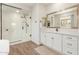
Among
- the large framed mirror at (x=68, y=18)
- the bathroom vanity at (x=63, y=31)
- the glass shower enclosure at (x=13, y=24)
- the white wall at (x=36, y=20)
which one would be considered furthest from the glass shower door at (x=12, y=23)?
the large framed mirror at (x=68, y=18)

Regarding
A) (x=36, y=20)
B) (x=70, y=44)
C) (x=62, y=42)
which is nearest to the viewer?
(x=70, y=44)

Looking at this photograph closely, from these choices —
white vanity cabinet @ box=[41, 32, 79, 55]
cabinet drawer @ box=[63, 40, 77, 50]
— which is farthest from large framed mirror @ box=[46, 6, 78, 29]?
cabinet drawer @ box=[63, 40, 77, 50]

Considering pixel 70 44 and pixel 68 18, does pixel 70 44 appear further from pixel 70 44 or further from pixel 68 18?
pixel 68 18

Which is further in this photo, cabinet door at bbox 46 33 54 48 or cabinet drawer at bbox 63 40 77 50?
cabinet door at bbox 46 33 54 48

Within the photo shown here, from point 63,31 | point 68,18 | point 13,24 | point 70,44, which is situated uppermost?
point 68,18

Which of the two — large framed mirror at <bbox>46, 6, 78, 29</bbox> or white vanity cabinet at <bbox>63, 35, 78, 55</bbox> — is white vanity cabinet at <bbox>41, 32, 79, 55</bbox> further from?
large framed mirror at <bbox>46, 6, 78, 29</bbox>

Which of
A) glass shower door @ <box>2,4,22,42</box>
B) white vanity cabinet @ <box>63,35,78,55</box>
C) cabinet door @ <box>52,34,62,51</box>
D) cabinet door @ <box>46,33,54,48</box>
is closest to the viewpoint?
white vanity cabinet @ <box>63,35,78,55</box>

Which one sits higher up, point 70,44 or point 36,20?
point 36,20

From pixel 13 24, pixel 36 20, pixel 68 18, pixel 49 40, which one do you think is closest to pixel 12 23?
pixel 13 24

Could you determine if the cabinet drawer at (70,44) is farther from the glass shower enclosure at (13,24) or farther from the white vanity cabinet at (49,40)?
the glass shower enclosure at (13,24)

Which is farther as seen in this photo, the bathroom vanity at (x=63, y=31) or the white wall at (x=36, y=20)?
the white wall at (x=36, y=20)

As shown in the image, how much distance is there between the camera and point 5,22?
5.67 ft

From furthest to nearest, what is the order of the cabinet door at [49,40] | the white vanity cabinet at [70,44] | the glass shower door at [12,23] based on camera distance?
the cabinet door at [49,40], the glass shower door at [12,23], the white vanity cabinet at [70,44]

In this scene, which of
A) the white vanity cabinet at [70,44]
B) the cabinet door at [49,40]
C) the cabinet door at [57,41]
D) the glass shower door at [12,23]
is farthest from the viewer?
the cabinet door at [49,40]
